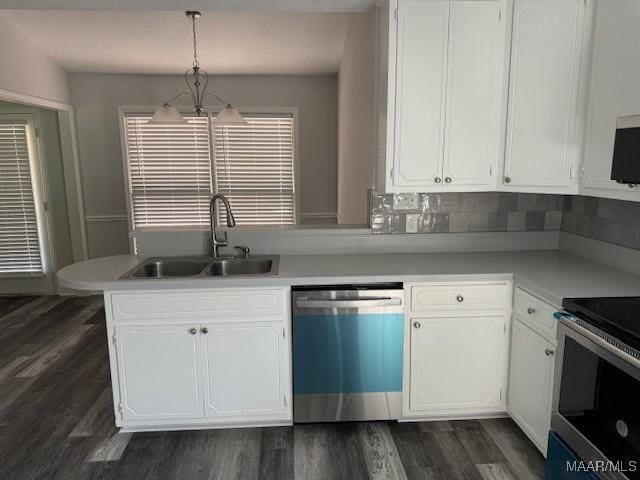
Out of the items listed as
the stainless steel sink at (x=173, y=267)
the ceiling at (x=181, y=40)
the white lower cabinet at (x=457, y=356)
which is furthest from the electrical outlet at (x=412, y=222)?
the ceiling at (x=181, y=40)

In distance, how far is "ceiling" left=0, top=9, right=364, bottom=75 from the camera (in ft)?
12.5

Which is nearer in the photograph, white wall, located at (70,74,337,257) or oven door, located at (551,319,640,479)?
oven door, located at (551,319,640,479)

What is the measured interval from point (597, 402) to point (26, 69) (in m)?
4.91

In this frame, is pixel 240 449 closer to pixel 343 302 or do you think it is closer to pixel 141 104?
pixel 343 302

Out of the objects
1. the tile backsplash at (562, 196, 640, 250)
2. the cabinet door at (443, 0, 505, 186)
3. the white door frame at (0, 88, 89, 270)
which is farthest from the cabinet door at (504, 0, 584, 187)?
the white door frame at (0, 88, 89, 270)

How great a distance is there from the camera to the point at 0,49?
146 inches

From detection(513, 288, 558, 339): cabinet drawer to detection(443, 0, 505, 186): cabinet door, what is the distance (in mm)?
687

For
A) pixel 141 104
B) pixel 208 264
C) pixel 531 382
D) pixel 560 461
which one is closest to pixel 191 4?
pixel 208 264

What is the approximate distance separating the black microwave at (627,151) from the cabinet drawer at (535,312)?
623 mm

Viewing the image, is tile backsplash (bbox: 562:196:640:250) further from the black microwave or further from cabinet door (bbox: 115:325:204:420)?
cabinet door (bbox: 115:325:204:420)

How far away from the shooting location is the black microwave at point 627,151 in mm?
1744

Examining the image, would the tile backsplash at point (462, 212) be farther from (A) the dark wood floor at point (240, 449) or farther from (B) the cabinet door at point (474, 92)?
(A) the dark wood floor at point (240, 449)

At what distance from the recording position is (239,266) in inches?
110

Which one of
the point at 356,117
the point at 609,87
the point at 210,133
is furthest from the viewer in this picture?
the point at 210,133
